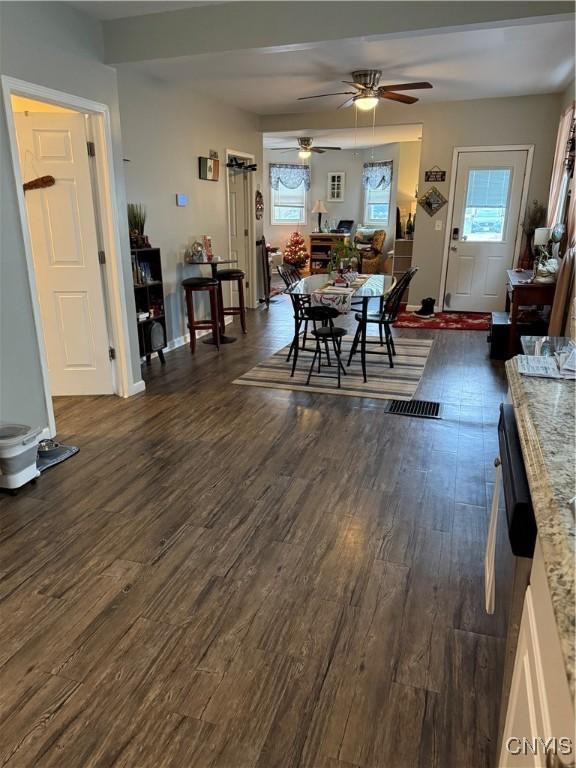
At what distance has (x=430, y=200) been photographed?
707cm

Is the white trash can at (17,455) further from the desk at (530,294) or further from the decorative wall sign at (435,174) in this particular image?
the decorative wall sign at (435,174)

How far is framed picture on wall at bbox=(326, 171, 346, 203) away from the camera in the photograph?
1130 cm

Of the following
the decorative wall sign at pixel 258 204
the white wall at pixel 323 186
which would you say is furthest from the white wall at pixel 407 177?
the decorative wall sign at pixel 258 204

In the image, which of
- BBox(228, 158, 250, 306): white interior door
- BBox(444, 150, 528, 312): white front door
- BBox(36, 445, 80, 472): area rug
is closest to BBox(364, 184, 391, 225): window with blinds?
BBox(444, 150, 528, 312): white front door

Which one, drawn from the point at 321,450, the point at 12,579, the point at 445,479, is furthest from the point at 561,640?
the point at 321,450

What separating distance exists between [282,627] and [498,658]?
0.73 meters

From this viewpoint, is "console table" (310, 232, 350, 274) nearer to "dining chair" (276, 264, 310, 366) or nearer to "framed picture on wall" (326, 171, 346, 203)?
"framed picture on wall" (326, 171, 346, 203)

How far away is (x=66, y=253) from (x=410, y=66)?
3.51 m

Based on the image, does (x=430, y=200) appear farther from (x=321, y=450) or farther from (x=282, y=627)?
(x=282, y=627)

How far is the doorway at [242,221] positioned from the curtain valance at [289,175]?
4.63 metres

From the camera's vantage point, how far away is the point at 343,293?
14.4 feet

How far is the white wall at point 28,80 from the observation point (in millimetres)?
2885

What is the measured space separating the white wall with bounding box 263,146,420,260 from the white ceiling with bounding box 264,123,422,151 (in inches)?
10.6

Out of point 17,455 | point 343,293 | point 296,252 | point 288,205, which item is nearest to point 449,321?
point 343,293
